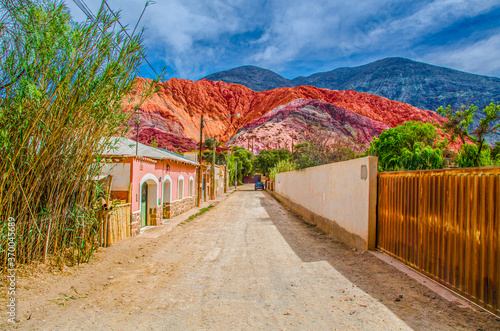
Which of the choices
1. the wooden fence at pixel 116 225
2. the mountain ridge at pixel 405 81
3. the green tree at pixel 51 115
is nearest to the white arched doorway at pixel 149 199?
the wooden fence at pixel 116 225

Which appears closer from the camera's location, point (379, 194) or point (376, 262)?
point (376, 262)

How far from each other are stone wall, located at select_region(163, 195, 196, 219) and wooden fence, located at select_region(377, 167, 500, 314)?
1030cm

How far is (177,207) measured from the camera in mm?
15273

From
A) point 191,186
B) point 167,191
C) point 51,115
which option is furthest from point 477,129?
point 51,115

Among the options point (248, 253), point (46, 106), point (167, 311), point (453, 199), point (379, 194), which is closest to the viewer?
point (167, 311)

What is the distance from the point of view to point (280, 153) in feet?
214

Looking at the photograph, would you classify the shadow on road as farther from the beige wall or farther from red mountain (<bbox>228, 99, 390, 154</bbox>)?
red mountain (<bbox>228, 99, 390, 154</bbox>)

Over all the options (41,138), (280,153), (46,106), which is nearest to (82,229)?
(41,138)

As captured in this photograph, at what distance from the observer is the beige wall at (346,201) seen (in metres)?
6.82

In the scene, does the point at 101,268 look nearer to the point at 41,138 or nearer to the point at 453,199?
the point at 41,138

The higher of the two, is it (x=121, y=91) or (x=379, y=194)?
(x=121, y=91)

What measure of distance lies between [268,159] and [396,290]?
2367 inches

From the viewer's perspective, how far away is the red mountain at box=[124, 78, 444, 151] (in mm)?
92688

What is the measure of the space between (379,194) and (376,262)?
156cm
